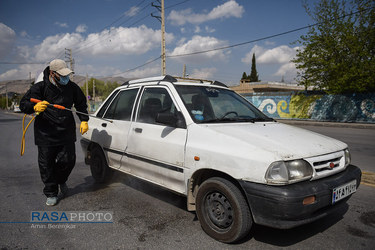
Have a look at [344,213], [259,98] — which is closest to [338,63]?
[259,98]

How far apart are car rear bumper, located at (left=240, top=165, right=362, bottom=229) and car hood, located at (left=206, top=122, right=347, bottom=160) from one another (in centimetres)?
27

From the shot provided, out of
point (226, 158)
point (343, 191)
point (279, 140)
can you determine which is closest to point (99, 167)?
point (226, 158)

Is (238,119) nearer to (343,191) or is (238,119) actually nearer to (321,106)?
(343,191)

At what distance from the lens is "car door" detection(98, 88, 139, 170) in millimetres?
3828

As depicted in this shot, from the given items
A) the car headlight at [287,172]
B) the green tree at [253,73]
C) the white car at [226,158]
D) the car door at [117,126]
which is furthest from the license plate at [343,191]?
the green tree at [253,73]

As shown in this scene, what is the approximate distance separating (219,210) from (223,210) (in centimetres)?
6

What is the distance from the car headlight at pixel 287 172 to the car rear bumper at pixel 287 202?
0.05 metres

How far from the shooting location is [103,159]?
4.34m

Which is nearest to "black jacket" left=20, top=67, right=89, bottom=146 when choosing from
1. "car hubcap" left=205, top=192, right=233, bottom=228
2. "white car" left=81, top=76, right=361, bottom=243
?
"white car" left=81, top=76, right=361, bottom=243

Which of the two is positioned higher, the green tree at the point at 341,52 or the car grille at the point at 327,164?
the green tree at the point at 341,52

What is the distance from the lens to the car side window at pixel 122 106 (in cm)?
390

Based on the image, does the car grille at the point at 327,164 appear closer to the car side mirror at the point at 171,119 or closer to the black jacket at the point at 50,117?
the car side mirror at the point at 171,119

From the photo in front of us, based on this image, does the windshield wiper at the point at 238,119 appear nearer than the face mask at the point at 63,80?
Yes

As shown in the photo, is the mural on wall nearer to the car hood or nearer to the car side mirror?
the car hood
